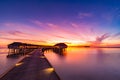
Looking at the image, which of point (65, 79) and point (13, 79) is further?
point (65, 79)

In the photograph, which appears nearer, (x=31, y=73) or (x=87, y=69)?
(x=31, y=73)

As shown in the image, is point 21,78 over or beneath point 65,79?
over

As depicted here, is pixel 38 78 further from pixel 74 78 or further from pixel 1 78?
pixel 74 78

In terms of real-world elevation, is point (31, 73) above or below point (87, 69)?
above

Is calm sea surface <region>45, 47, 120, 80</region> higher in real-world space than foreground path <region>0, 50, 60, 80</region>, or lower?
lower

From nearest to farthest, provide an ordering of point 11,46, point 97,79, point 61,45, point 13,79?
point 13,79
point 97,79
point 11,46
point 61,45

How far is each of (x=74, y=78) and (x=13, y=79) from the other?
8359 mm

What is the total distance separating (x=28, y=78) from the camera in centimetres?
784

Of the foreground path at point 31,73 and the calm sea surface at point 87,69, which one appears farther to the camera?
the calm sea surface at point 87,69

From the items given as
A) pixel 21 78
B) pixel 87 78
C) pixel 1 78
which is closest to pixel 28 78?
pixel 21 78

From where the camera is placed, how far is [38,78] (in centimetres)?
793

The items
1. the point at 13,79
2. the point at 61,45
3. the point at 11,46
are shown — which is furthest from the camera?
the point at 61,45

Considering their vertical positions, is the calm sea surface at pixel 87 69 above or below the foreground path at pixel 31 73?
below

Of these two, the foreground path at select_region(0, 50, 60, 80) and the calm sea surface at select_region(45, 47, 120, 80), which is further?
the calm sea surface at select_region(45, 47, 120, 80)
